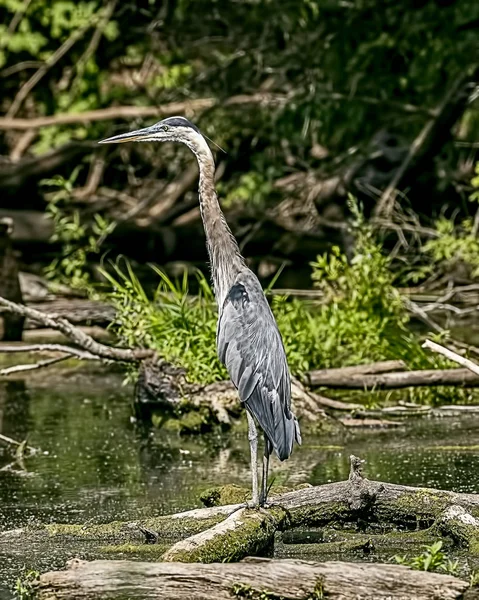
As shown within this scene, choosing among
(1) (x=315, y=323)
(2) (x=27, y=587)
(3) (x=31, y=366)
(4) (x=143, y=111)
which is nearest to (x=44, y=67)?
(4) (x=143, y=111)

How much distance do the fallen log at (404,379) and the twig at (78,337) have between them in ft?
3.67

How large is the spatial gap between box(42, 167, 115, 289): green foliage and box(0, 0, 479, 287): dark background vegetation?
0.15 meters

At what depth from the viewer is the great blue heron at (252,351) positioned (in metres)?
5.52

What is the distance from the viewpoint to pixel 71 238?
13500mm

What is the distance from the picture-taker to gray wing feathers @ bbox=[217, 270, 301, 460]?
219 inches

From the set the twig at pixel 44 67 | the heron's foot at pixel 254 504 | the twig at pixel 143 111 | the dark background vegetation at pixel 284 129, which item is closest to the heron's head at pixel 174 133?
the heron's foot at pixel 254 504

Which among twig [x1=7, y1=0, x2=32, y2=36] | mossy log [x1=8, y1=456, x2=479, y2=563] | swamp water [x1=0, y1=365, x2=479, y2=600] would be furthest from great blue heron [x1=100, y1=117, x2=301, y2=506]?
twig [x1=7, y1=0, x2=32, y2=36]

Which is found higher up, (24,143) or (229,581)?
(229,581)

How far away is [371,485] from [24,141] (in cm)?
1232

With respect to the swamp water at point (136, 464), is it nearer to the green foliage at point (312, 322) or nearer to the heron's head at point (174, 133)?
the green foliage at point (312, 322)

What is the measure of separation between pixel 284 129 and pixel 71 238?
2.44 metres

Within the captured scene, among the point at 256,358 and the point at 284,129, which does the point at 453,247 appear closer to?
the point at 284,129

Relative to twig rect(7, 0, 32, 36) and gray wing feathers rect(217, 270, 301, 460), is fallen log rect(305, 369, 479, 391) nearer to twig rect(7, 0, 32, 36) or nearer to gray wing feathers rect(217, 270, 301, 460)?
gray wing feathers rect(217, 270, 301, 460)

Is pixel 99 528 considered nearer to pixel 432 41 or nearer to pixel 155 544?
pixel 155 544
